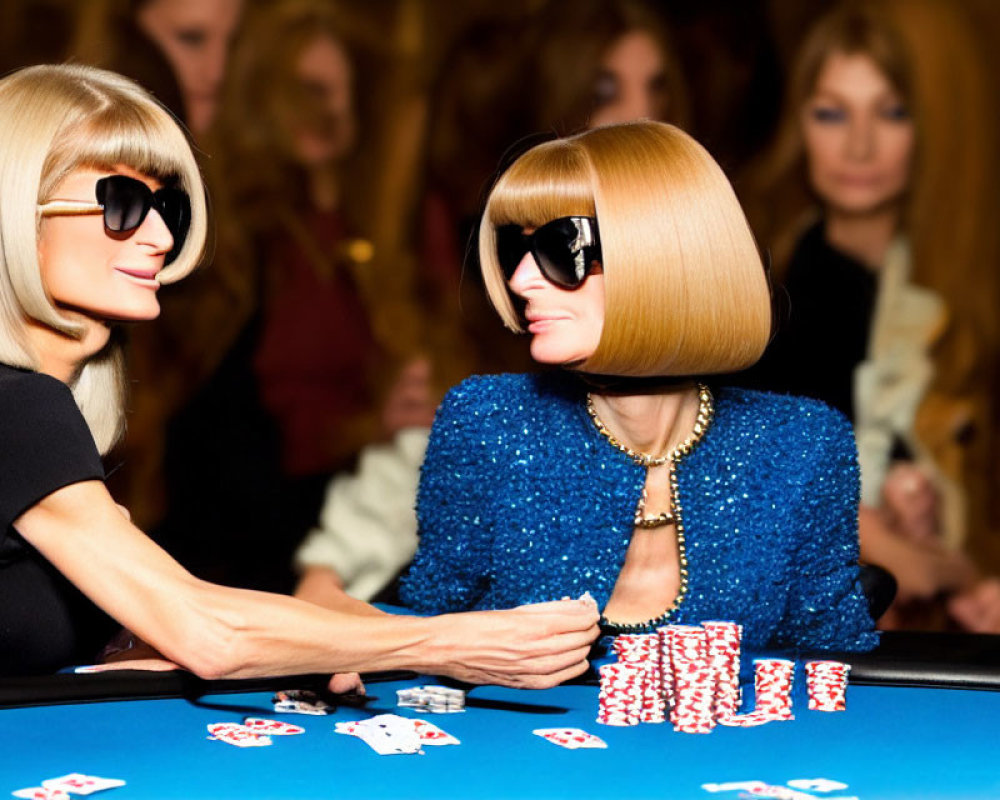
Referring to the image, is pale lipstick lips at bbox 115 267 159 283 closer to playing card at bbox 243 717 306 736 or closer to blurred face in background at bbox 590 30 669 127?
playing card at bbox 243 717 306 736

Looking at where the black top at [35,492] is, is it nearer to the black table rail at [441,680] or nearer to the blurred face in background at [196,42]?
the black table rail at [441,680]

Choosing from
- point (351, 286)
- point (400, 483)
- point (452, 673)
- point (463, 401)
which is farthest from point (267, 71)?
point (452, 673)

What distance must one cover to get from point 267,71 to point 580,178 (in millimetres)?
4520

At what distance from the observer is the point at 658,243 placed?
2979mm

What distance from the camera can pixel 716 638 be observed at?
Answer: 264cm

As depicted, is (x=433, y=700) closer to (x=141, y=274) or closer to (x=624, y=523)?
(x=624, y=523)

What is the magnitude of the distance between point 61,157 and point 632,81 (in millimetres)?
4408

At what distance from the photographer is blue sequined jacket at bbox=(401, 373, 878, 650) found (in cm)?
325

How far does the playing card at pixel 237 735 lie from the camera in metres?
2.44

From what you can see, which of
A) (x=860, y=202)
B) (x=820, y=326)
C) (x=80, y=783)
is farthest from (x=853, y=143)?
(x=80, y=783)

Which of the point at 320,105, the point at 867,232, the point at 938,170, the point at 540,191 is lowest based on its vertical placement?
the point at 540,191

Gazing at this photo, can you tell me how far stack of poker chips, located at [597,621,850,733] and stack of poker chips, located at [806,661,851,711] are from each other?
8cm

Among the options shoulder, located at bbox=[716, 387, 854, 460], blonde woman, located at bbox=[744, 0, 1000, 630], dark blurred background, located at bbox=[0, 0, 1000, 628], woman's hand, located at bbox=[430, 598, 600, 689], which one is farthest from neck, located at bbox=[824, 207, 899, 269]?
woman's hand, located at bbox=[430, 598, 600, 689]

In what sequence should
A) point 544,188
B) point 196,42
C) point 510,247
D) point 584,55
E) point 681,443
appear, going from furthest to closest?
point 196,42, point 584,55, point 681,443, point 510,247, point 544,188
